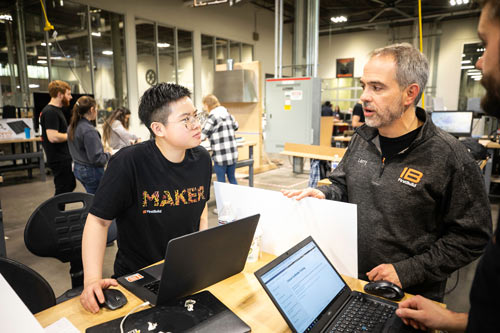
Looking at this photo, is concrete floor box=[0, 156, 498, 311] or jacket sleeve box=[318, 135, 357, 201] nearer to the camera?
jacket sleeve box=[318, 135, 357, 201]

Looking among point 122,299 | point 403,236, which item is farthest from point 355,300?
point 122,299

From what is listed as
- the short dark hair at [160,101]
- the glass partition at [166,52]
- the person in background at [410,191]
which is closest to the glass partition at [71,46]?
the glass partition at [166,52]

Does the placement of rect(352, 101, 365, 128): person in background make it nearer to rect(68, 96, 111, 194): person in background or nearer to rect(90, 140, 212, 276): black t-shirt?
rect(68, 96, 111, 194): person in background

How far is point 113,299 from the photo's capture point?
109 centimetres

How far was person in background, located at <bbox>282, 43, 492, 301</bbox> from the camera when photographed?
125 centimetres

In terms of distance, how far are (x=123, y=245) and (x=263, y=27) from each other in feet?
37.4

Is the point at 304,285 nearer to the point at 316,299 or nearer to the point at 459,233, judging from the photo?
the point at 316,299

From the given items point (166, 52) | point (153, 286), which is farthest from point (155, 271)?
point (166, 52)

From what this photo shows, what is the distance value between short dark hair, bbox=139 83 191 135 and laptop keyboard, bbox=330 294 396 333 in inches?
41.6

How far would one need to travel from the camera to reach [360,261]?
147cm

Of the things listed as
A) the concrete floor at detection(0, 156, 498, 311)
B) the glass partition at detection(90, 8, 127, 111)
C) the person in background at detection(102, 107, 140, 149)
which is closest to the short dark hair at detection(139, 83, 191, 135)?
the concrete floor at detection(0, 156, 498, 311)

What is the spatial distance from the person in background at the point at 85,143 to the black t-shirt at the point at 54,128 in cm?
36

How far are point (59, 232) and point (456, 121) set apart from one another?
564cm

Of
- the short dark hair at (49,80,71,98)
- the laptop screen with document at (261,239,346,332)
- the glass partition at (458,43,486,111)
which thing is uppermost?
the glass partition at (458,43,486,111)
